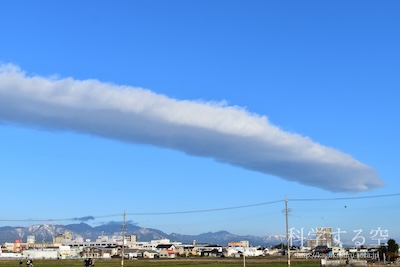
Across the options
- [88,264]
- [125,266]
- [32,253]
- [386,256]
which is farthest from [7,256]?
[386,256]

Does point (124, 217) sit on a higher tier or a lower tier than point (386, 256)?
higher

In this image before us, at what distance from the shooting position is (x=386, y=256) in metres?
136

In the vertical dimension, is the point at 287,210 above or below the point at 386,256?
above

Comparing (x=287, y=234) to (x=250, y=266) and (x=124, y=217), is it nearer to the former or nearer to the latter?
(x=250, y=266)

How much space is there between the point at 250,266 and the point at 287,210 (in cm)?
2103

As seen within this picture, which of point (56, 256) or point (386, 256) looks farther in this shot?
point (56, 256)

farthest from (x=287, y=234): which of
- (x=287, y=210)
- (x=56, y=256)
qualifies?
(x=56, y=256)

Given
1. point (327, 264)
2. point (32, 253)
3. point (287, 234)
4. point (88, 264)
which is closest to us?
point (287, 234)

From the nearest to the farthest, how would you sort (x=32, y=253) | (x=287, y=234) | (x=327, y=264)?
(x=287, y=234) < (x=327, y=264) < (x=32, y=253)

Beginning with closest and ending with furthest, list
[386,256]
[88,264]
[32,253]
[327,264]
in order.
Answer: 1. [88,264]
2. [327,264]
3. [386,256]
4. [32,253]

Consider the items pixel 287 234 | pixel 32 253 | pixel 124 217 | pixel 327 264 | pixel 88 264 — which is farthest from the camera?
pixel 32 253

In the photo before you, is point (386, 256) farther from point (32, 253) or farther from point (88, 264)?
point (32, 253)

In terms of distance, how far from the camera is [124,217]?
4102 inches

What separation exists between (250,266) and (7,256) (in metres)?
127
